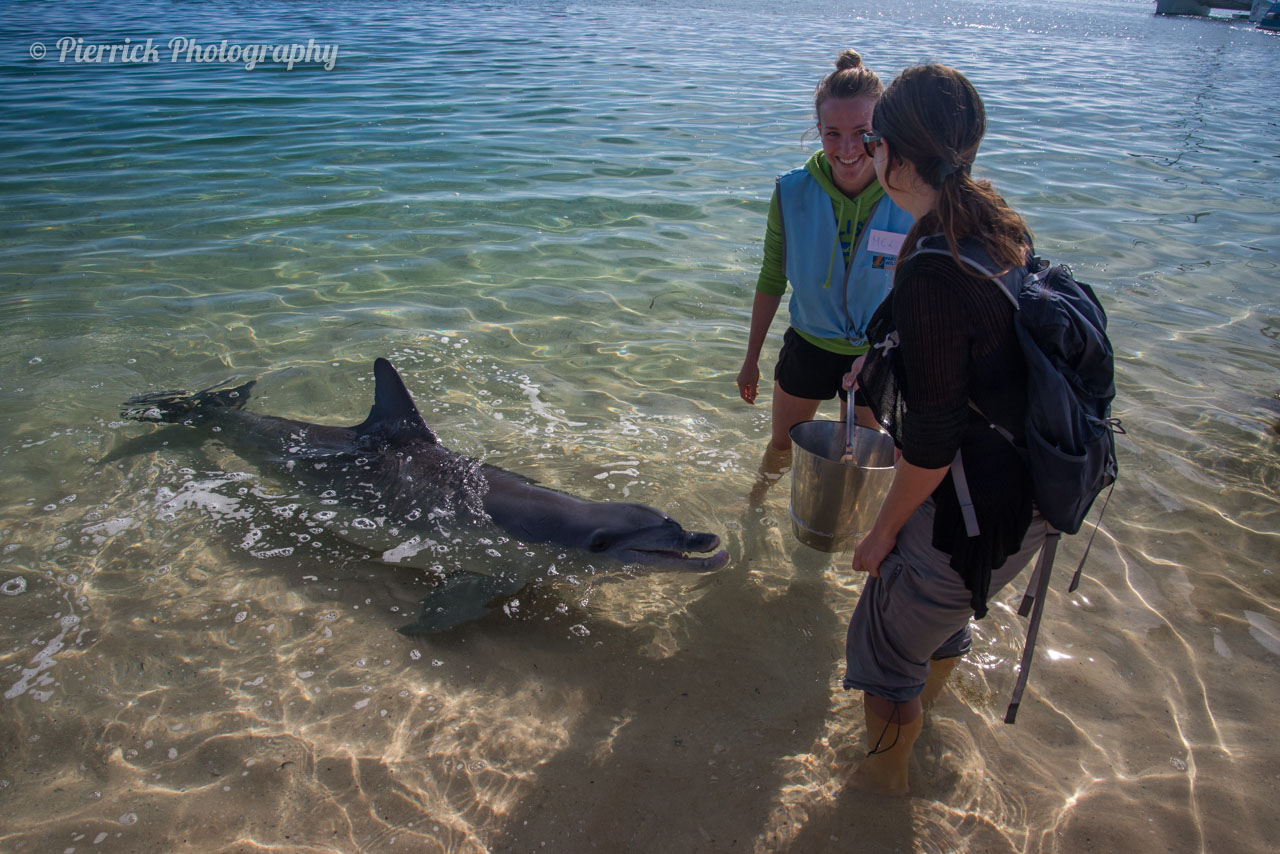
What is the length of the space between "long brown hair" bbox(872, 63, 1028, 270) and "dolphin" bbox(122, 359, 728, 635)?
2.35m

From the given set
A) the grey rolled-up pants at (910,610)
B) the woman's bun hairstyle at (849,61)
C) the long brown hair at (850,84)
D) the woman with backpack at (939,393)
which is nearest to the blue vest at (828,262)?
the long brown hair at (850,84)

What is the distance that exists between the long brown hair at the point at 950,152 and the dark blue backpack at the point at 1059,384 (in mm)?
56

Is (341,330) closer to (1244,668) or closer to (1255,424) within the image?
(1244,668)

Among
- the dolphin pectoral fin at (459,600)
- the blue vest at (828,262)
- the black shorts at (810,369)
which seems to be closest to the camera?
the blue vest at (828,262)

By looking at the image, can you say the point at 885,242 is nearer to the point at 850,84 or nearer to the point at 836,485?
the point at 850,84

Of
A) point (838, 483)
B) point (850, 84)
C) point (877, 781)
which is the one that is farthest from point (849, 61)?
point (877, 781)

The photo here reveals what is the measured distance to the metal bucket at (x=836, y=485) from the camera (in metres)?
3.70

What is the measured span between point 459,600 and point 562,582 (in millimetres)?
586

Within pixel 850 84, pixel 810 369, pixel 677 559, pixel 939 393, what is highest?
pixel 850 84

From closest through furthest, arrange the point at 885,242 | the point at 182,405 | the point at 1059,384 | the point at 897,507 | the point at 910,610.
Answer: the point at 1059,384, the point at 897,507, the point at 910,610, the point at 885,242, the point at 182,405

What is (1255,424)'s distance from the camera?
244 inches

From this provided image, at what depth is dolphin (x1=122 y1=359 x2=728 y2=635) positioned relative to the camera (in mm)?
4438

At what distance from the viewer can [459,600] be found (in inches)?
174

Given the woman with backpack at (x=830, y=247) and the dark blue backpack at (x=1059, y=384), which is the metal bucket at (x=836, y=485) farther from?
the dark blue backpack at (x=1059, y=384)
